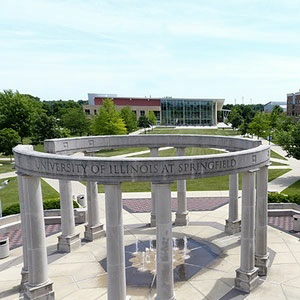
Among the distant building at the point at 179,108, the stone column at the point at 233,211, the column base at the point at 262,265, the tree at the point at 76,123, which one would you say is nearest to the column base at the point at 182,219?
the stone column at the point at 233,211

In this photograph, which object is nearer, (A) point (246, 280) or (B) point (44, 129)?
(A) point (246, 280)

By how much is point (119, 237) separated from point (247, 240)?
6798 mm

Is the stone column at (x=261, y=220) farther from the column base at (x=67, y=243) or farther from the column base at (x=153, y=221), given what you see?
the column base at (x=67, y=243)

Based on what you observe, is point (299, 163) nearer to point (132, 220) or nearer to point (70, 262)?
point (132, 220)

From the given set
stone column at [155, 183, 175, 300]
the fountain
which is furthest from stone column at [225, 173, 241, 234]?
stone column at [155, 183, 175, 300]

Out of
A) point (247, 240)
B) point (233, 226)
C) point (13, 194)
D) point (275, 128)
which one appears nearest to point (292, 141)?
point (233, 226)

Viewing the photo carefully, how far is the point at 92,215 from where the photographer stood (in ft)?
75.7

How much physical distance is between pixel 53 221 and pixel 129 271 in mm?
10448

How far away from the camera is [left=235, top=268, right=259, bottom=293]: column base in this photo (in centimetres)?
1587

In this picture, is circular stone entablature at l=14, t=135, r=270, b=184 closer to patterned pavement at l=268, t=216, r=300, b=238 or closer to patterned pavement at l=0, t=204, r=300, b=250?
patterned pavement at l=268, t=216, r=300, b=238

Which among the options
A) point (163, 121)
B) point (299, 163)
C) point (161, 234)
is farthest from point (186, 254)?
point (163, 121)

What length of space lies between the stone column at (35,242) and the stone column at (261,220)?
10.5 meters

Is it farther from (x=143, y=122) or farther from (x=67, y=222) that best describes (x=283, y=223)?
(x=143, y=122)

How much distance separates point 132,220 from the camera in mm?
27312
